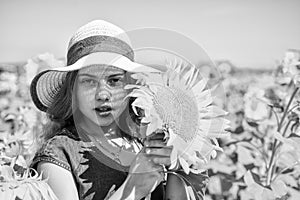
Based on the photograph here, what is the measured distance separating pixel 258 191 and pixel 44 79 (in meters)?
0.87

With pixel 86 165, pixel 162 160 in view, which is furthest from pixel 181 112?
pixel 86 165

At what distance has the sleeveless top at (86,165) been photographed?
1.49 meters

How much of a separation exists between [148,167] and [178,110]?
164mm

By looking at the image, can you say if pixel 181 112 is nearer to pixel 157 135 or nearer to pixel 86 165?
pixel 157 135

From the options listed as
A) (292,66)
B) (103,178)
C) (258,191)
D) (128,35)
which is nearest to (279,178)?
(258,191)

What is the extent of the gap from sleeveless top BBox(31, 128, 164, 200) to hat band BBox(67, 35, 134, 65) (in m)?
0.23

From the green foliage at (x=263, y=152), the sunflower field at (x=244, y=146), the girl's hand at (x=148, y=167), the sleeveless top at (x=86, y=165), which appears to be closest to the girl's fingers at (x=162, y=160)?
the girl's hand at (x=148, y=167)

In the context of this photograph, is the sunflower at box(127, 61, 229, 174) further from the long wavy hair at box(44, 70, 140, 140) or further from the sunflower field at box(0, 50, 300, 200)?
the long wavy hair at box(44, 70, 140, 140)

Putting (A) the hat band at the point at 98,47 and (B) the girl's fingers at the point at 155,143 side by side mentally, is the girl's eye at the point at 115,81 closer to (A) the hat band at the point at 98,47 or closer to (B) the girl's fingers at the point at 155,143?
(A) the hat band at the point at 98,47

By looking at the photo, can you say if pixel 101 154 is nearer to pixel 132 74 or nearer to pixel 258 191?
pixel 132 74

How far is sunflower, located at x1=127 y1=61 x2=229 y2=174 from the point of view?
1296 mm

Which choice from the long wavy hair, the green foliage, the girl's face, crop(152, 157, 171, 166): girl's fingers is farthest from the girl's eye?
the green foliage

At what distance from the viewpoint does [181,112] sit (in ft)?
4.35

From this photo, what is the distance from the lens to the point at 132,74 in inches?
55.9
